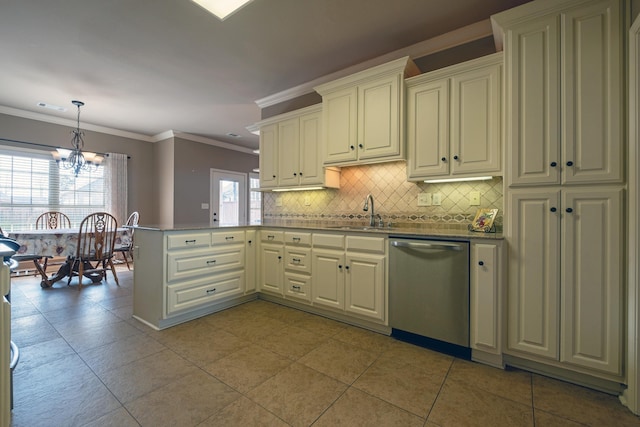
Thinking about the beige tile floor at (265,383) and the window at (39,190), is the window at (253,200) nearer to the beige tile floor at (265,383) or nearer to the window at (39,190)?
the window at (39,190)

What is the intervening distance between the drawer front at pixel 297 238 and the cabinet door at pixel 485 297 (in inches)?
57.6

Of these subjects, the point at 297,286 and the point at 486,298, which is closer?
the point at 486,298

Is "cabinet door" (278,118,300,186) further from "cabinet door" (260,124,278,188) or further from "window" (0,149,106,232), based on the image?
"window" (0,149,106,232)

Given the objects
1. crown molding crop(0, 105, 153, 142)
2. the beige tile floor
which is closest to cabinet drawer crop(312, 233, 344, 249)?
the beige tile floor

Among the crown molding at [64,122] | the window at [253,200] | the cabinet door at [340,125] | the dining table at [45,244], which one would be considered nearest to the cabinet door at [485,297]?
the cabinet door at [340,125]

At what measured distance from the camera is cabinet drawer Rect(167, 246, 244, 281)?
2.55 metres

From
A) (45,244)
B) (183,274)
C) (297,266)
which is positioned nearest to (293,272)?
(297,266)

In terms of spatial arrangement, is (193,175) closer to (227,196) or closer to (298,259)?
(227,196)

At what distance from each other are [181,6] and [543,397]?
3.59m

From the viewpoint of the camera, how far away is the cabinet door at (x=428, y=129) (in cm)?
235

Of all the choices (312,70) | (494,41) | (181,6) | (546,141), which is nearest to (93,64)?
(181,6)

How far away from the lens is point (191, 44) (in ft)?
8.96

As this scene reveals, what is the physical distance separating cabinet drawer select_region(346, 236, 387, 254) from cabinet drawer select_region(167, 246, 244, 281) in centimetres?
129

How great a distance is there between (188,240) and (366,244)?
163 centimetres
